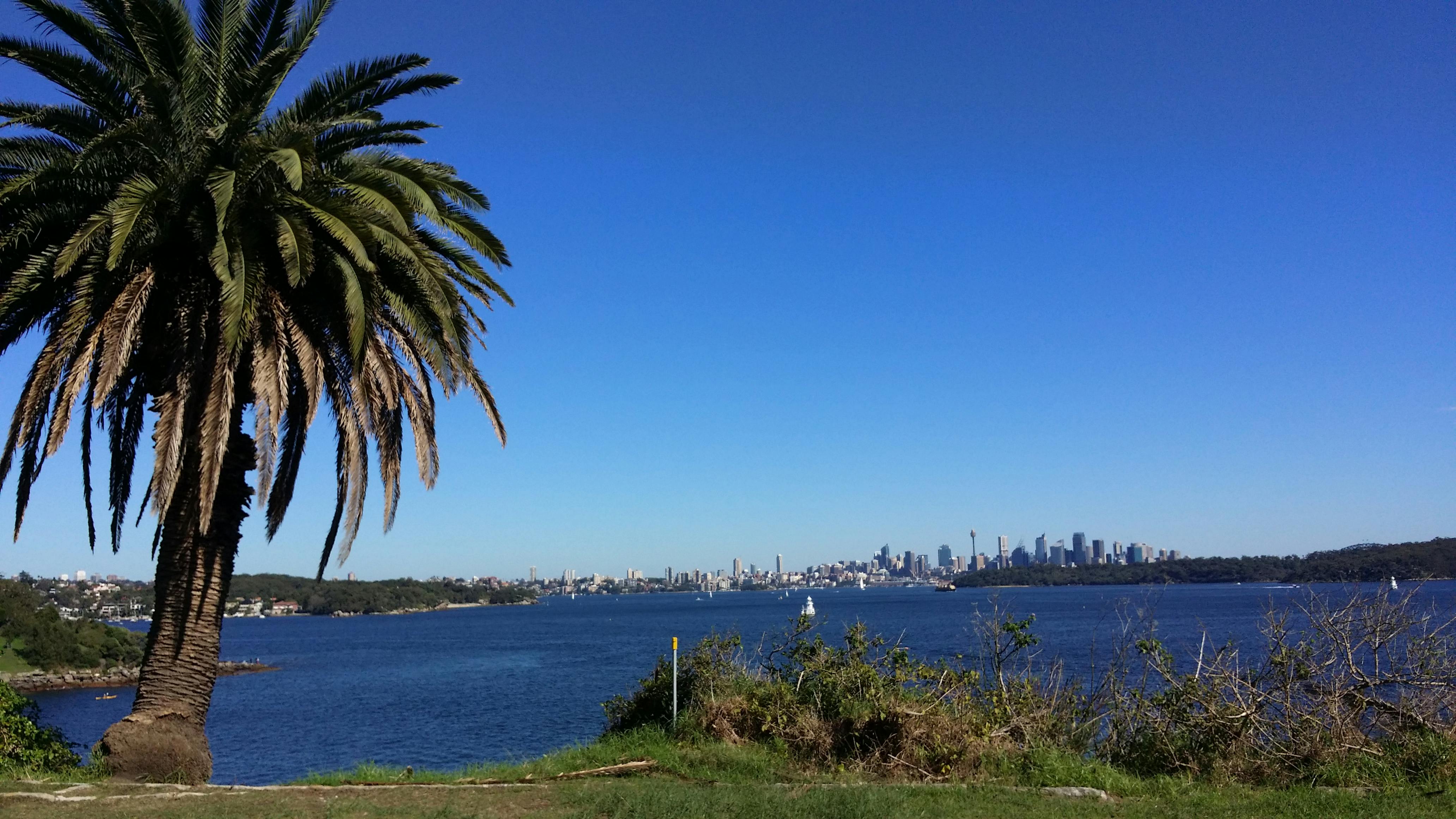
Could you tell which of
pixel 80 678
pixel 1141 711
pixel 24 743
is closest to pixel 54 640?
pixel 80 678

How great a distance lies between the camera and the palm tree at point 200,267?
1198 centimetres

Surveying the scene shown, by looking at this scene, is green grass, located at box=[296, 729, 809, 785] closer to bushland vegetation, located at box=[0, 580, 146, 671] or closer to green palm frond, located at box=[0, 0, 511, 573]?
green palm frond, located at box=[0, 0, 511, 573]

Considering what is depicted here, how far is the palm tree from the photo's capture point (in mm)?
11977

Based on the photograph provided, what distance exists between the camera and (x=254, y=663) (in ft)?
247

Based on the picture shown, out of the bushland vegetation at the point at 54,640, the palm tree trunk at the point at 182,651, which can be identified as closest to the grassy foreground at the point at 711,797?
the palm tree trunk at the point at 182,651

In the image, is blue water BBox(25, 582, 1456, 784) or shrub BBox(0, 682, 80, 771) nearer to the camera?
shrub BBox(0, 682, 80, 771)

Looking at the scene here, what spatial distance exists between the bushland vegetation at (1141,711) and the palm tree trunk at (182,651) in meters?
6.76

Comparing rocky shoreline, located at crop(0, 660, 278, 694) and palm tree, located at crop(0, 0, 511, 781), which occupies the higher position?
palm tree, located at crop(0, 0, 511, 781)

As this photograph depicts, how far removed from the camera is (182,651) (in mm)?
12828

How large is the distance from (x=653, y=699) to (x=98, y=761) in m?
8.06

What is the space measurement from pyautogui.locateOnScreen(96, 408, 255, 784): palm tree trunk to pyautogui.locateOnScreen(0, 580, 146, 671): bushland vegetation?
6585cm

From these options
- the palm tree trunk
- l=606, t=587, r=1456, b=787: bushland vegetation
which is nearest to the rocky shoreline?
the palm tree trunk

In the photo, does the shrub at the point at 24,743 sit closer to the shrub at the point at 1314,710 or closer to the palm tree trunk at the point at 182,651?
the palm tree trunk at the point at 182,651

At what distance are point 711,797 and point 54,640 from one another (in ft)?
258
